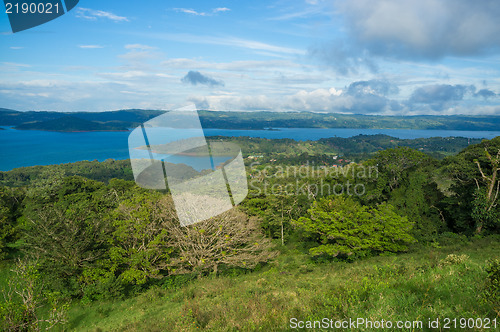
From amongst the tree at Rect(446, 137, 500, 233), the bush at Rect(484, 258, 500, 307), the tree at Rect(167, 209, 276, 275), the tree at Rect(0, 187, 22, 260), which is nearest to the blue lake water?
the tree at Rect(0, 187, 22, 260)

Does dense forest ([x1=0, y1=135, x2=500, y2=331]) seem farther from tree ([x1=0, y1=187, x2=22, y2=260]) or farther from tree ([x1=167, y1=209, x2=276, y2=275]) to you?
tree ([x1=0, y1=187, x2=22, y2=260])

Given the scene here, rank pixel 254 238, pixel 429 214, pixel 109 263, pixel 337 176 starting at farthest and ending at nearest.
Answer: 1. pixel 337 176
2. pixel 429 214
3. pixel 254 238
4. pixel 109 263

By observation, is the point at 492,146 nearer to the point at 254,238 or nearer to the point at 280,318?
the point at 254,238

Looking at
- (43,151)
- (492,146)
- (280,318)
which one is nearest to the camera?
(280,318)

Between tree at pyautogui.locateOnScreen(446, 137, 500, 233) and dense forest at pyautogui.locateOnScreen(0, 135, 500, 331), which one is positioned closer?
dense forest at pyautogui.locateOnScreen(0, 135, 500, 331)

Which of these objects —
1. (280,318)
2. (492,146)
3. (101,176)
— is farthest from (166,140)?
(101,176)

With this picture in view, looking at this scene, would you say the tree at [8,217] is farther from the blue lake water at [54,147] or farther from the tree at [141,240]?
the blue lake water at [54,147]

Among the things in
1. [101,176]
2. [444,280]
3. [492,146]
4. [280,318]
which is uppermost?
[492,146]

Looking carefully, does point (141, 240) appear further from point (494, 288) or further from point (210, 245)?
point (494, 288)
